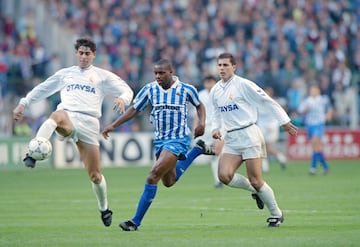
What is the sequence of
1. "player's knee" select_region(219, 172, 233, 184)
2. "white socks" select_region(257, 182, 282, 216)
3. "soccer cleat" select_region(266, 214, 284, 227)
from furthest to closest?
"player's knee" select_region(219, 172, 233, 184)
"white socks" select_region(257, 182, 282, 216)
"soccer cleat" select_region(266, 214, 284, 227)

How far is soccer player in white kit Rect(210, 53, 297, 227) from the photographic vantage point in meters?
13.5

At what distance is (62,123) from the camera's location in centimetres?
1329

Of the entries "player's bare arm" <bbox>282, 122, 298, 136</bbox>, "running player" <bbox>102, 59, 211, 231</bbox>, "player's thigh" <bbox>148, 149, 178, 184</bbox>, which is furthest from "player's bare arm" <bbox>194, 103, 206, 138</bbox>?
"player's bare arm" <bbox>282, 122, 298, 136</bbox>

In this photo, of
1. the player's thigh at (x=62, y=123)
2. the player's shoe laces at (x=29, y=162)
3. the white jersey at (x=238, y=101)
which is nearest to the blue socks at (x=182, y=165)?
the white jersey at (x=238, y=101)

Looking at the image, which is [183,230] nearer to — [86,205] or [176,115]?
[176,115]

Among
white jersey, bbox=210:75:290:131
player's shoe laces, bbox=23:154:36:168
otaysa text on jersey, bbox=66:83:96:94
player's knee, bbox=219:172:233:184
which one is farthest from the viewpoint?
otaysa text on jersey, bbox=66:83:96:94

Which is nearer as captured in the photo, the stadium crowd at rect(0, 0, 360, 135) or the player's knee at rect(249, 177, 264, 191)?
the player's knee at rect(249, 177, 264, 191)

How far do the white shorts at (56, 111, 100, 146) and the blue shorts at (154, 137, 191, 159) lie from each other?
92 cm

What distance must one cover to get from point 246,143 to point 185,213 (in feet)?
7.67

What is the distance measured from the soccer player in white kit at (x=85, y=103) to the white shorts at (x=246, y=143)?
155 centimetres

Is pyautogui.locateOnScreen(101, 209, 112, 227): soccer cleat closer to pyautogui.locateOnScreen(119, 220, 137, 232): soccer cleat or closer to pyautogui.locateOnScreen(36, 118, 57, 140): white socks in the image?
pyautogui.locateOnScreen(119, 220, 137, 232): soccer cleat

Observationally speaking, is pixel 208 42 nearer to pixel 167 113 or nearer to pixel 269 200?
pixel 167 113

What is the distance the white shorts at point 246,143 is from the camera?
13.6 m

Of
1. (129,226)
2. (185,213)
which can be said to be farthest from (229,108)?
(185,213)
